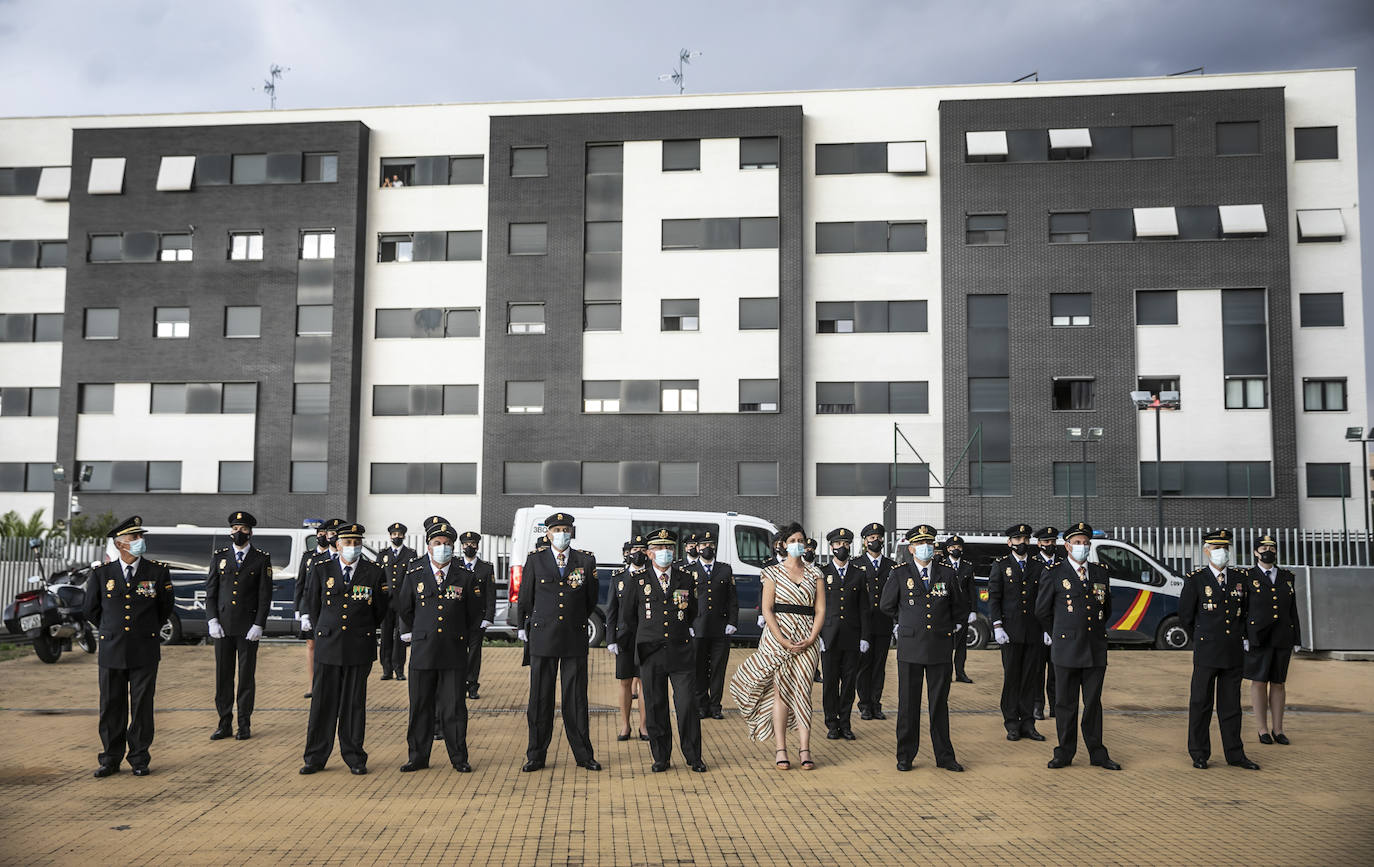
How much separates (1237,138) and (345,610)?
110ft

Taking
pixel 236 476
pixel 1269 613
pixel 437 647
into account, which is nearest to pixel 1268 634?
pixel 1269 613

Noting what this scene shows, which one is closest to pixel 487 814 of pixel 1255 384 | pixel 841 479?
pixel 841 479

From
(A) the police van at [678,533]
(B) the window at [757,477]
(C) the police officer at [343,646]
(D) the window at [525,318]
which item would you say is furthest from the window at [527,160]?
(C) the police officer at [343,646]

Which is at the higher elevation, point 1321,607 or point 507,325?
point 507,325

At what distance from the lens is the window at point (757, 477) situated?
34188 mm

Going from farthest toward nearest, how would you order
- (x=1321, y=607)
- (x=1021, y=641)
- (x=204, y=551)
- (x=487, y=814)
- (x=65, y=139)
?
1. (x=65, y=139)
2. (x=204, y=551)
3. (x=1321, y=607)
4. (x=1021, y=641)
5. (x=487, y=814)

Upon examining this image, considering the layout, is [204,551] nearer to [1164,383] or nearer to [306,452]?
[306,452]

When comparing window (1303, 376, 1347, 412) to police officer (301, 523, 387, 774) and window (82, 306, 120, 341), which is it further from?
window (82, 306, 120, 341)

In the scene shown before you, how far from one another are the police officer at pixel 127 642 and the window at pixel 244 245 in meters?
29.1

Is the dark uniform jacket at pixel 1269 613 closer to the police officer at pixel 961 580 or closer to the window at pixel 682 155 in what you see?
the police officer at pixel 961 580

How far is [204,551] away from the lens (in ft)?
67.0

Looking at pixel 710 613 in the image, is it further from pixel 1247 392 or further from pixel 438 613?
pixel 1247 392

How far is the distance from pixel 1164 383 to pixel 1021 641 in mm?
25538

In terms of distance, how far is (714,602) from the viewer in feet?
37.0
